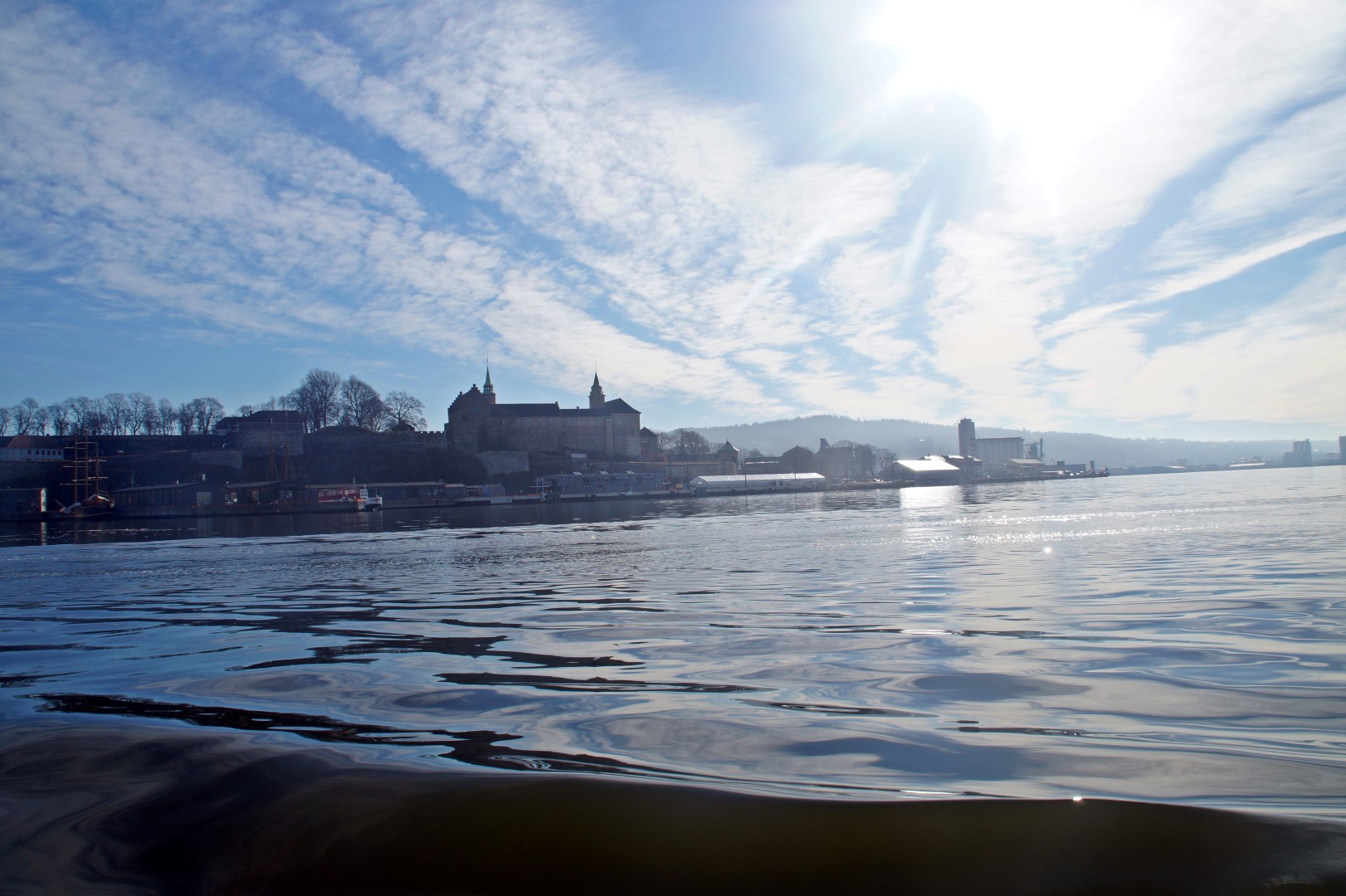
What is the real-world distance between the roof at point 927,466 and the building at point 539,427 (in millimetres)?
44772

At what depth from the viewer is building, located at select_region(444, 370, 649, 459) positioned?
110312 millimetres

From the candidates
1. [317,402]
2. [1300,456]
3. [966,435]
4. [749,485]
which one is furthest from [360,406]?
[1300,456]

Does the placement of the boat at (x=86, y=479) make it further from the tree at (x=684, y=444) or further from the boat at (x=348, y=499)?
the tree at (x=684, y=444)

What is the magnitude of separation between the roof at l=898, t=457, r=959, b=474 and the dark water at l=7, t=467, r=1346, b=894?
12528 centimetres

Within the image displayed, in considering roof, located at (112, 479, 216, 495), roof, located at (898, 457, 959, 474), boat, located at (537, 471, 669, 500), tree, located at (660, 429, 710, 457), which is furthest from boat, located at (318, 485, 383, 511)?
roof, located at (898, 457, 959, 474)

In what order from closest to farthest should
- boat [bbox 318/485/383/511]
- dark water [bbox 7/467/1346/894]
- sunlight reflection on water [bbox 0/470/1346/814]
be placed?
dark water [bbox 7/467/1346/894], sunlight reflection on water [bbox 0/470/1346/814], boat [bbox 318/485/383/511]

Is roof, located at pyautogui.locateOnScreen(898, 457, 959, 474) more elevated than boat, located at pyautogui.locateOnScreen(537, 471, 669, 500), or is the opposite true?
roof, located at pyautogui.locateOnScreen(898, 457, 959, 474)

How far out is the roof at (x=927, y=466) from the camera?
425ft

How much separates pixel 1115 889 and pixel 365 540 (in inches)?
1112

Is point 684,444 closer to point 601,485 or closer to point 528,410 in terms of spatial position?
point 528,410

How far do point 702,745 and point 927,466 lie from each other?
135830mm

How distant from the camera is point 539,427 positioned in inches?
4707

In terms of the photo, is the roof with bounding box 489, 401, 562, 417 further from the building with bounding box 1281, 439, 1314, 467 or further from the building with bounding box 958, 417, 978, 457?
the building with bounding box 1281, 439, 1314, 467

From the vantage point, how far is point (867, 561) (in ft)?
45.7
